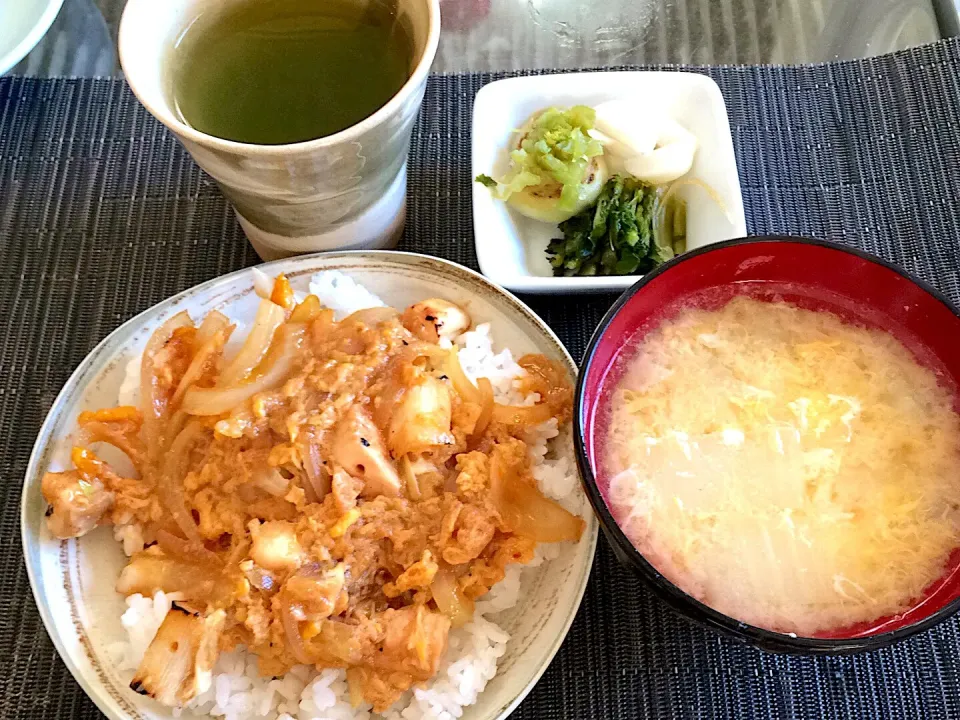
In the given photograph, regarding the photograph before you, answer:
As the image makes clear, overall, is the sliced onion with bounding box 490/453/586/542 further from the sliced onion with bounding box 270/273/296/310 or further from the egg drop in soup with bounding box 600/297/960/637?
the sliced onion with bounding box 270/273/296/310

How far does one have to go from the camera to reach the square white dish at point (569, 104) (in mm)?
1602

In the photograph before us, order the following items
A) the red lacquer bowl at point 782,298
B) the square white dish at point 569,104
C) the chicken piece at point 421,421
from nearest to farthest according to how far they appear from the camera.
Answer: the red lacquer bowl at point 782,298 < the chicken piece at point 421,421 < the square white dish at point 569,104

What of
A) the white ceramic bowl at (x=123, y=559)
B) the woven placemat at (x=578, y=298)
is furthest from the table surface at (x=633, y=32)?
the white ceramic bowl at (x=123, y=559)

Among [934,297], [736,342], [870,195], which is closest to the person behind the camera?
[934,297]

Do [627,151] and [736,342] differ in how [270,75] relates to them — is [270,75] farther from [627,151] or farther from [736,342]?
[736,342]

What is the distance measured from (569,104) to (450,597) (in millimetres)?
1190

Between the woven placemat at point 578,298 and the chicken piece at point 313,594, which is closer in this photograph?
the chicken piece at point 313,594

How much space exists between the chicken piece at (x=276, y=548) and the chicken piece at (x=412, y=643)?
18cm

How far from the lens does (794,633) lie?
3.35 ft

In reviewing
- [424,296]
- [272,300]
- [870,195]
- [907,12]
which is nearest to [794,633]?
[424,296]

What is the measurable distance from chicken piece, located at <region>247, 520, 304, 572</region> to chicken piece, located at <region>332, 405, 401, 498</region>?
0.14m

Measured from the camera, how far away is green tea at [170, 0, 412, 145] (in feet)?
4.40

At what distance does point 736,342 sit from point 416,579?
0.66 m

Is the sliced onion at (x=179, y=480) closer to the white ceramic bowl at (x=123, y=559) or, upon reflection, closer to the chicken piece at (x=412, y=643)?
the white ceramic bowl at (x=123, y=559)
